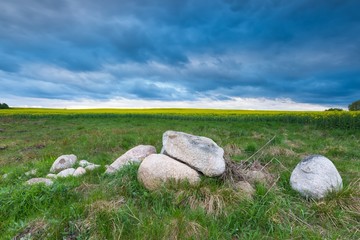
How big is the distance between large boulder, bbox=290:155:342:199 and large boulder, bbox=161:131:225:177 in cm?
151

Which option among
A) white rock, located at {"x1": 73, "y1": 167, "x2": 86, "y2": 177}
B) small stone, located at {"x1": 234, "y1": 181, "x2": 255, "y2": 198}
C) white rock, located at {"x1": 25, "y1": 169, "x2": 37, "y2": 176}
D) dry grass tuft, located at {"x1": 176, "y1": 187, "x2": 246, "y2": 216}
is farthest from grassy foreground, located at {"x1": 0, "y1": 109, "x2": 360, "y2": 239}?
white rock, located at {"x1": 25, "y1": 169, "x2": 37, "y2": 176}

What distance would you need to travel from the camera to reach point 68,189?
4684 mm

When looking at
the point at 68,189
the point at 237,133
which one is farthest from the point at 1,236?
the point at 237,133

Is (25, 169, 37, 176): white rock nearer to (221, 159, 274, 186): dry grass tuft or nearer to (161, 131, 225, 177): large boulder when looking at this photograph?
(161, 131, 225, 177): large boulder

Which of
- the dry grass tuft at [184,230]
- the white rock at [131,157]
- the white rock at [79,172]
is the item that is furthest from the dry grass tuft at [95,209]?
the white rock at [79,172]

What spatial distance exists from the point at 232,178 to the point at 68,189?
3.26 metres

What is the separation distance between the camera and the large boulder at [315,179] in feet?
14.6

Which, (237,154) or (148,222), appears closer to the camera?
(148,222)

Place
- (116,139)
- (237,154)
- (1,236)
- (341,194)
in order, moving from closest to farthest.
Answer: (1,236) < (341,194) < (237,154) < (116,139)

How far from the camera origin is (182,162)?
5117 millimetres

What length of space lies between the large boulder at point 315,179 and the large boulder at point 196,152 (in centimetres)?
151

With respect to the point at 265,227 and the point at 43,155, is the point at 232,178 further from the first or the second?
the point at 43,155

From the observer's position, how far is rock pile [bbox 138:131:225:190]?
15.4ft

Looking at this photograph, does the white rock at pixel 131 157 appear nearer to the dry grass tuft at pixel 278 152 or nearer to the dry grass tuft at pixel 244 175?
the dry grass tuft at pixel 244 175
